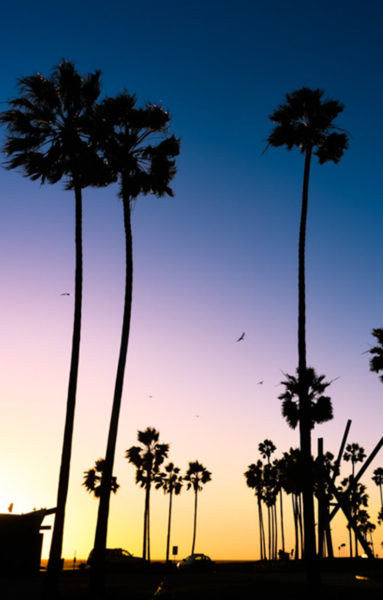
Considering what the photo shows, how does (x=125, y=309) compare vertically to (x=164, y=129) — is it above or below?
below

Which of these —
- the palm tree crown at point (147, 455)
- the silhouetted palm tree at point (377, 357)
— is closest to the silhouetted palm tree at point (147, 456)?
the palm tree crown at point (147, 455)

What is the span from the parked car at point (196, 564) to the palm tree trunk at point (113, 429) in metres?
29.7

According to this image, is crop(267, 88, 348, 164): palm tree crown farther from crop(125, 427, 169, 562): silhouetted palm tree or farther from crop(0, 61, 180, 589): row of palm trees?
crop(125, 427, 169, 562): silhouetted palm tree

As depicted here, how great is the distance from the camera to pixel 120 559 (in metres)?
45.7

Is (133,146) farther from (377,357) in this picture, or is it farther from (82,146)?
(377,357)

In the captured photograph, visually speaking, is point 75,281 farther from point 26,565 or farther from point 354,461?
point 354,461

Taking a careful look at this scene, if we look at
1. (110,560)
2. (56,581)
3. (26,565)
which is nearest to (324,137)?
(56,581)

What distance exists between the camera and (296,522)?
93500mm

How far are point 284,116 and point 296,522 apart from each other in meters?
84.2

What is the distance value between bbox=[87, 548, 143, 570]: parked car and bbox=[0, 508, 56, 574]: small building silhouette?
10.3 m

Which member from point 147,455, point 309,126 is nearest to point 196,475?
point 147,455

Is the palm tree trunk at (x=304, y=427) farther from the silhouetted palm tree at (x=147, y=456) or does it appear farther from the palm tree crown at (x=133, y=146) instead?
the silhouetted palm tree at (x=147, y=456)

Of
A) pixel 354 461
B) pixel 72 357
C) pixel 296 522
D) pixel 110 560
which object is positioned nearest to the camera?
pixel 72 357

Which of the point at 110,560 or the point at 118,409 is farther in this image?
the point at 110,560
